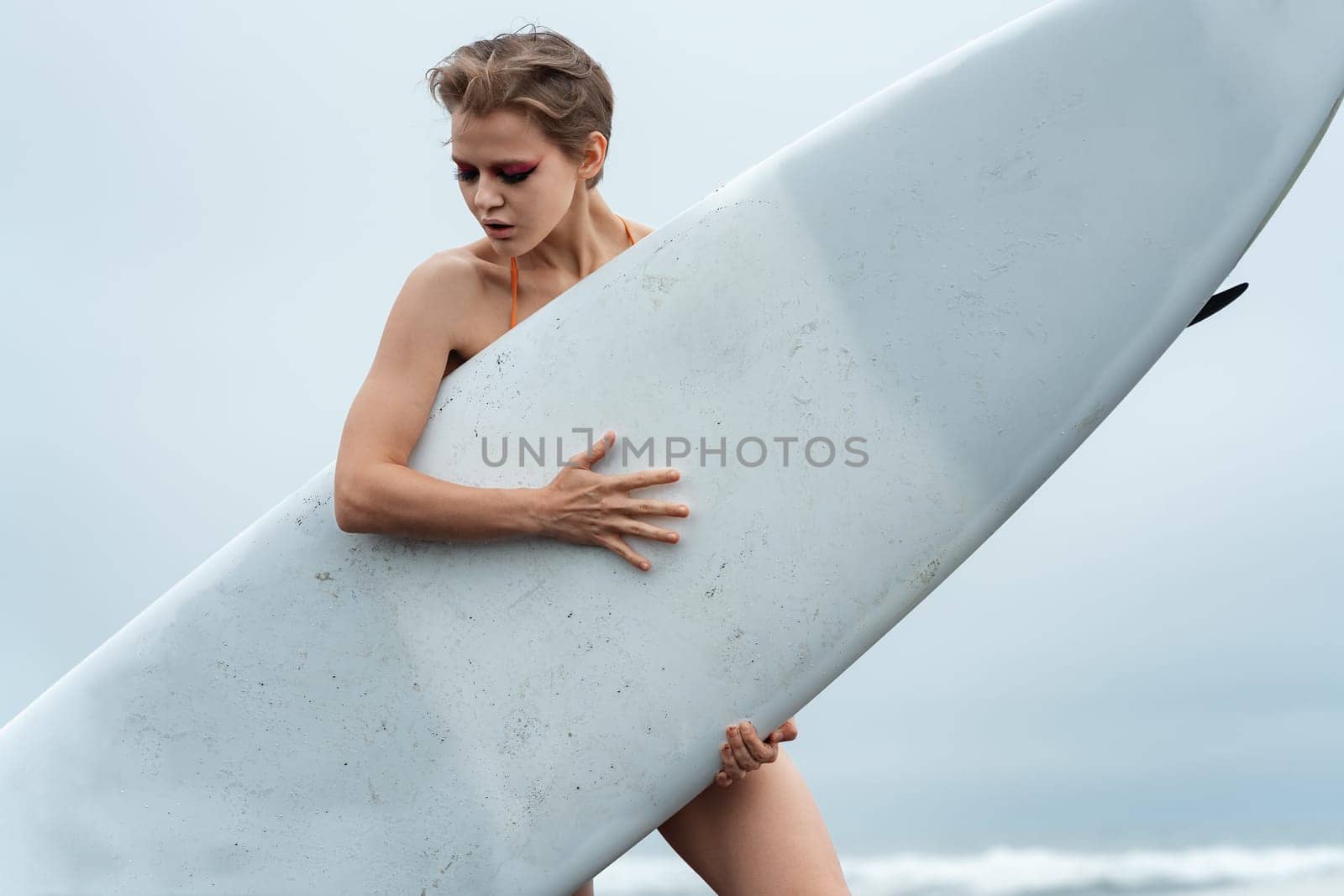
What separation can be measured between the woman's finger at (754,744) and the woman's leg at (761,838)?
0.37 ft

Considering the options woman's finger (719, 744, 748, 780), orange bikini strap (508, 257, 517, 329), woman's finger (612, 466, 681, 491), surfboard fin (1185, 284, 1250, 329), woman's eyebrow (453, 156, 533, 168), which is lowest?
woman's finger (719, 744, 748, 780)

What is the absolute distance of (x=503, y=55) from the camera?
1754mm

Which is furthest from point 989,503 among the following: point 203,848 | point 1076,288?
point 203,848

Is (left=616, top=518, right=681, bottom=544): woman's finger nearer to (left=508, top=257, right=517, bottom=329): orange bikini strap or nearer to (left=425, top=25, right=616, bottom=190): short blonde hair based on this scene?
(left=508, top=257, right=517, bottom=329): orange bikini strap

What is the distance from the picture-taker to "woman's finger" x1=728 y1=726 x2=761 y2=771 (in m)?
1.75

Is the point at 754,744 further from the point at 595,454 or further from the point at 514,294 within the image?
the point at 514,294

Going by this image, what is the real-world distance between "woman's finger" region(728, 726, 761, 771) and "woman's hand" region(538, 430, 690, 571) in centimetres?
23

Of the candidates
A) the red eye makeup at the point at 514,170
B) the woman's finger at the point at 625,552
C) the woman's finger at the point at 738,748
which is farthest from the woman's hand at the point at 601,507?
the red eye makeup at the point at 514,170

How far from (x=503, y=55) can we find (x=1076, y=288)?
77cm

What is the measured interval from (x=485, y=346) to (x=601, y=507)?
0.98 feet

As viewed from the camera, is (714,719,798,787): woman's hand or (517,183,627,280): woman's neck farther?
(517,183,627,280): woman's neck

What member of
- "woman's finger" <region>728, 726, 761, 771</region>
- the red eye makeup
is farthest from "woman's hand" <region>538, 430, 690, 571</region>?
the red eye makeup

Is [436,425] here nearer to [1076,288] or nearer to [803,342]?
[803,342]

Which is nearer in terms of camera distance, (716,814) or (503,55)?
(503,55)
